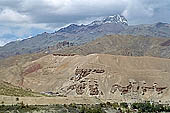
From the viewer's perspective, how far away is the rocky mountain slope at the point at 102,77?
125 m

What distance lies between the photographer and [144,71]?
136250mm

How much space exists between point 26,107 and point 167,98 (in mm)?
72081

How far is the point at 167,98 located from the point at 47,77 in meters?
57.3

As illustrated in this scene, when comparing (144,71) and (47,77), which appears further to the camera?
(47,77)

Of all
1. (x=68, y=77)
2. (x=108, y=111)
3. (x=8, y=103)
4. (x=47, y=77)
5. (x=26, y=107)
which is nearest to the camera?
(x=26, y=107)

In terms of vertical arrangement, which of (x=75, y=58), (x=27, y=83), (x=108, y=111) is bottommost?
(x=108, y=111)

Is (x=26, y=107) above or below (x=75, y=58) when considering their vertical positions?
below

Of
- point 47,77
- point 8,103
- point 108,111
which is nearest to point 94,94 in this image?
point 47,77

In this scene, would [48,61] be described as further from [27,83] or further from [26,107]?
[26,107]

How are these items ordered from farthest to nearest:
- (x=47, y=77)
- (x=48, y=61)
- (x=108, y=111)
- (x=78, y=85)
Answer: (x=48, y=61) < (x=47, y=77) < (x=78, y=85) < (x=108, y=111)

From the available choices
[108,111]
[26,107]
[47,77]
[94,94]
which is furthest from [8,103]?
[47,77]

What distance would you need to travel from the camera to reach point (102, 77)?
13238cm

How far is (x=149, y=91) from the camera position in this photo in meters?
126

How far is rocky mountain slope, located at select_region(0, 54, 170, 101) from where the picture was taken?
12544 cm
